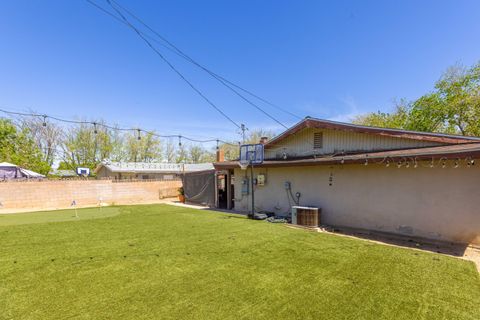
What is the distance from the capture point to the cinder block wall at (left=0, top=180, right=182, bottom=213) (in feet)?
41.5

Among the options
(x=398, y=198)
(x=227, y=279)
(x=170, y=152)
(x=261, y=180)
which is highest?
(x=170, y=152)

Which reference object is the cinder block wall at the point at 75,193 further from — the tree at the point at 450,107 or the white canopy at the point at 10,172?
the tree at the point at 450,107

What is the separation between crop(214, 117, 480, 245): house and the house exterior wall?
3cm

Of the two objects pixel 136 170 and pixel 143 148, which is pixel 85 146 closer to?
pixel 143 148

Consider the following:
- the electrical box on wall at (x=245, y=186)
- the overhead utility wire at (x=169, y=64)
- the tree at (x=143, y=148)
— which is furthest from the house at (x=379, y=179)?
the tree at (x=143, y=148)

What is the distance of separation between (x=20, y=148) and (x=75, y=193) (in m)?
14.5

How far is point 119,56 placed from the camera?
35.8 feet

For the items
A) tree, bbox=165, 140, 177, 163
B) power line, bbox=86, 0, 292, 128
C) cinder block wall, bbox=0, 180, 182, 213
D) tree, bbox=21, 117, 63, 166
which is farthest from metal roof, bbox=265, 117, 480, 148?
tree, bbox=165, 140, 177, 163

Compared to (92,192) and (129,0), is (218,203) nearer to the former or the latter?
(92,192)

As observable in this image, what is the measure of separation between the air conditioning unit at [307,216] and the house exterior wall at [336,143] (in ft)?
8.28

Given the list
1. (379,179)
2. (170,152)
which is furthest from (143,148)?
(379,179)

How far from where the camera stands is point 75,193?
1421 cm

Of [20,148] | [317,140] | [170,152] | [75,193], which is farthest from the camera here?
[170,152]

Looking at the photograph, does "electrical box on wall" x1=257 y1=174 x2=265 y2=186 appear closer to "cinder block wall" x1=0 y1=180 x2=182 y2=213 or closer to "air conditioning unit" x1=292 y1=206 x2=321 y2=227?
"air conditioning unit" x1=292 y1=206 x2=321 y2=227
